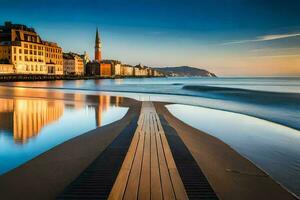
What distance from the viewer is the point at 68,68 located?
492 feet

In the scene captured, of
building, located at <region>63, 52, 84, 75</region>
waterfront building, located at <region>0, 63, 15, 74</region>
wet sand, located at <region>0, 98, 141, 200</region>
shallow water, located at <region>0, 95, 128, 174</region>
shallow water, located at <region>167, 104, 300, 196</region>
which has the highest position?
building, located at <region>63, 52, 84, 75</region>

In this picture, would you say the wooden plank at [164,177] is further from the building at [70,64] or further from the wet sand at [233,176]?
the building at [70,64]

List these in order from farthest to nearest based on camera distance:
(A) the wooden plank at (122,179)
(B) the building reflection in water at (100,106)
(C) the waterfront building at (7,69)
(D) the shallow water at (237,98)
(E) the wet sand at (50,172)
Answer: (C) the waterfront building at (7,69) < (D) the shallow water at (237,98) < (B) the building reflection in water at (100,106) < (E) the wet sand at (50,172) < (A) the wooden plank at (122,179)

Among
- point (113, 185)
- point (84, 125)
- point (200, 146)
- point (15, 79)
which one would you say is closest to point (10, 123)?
point (84, 125)

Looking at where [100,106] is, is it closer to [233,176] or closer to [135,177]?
[233,176]

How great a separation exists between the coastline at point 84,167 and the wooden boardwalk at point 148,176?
1.00m

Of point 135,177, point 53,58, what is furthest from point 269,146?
point 53,58

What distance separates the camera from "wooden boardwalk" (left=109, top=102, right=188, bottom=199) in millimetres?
4660

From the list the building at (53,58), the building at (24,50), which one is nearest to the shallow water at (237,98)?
the building at (24,50)

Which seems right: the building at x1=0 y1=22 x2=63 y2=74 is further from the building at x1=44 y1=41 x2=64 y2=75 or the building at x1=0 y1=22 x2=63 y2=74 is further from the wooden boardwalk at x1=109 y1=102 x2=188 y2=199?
the wooden boardwalk at x1=109 y1=102 x2=188 y2=199

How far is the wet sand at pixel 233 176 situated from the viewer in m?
5.41

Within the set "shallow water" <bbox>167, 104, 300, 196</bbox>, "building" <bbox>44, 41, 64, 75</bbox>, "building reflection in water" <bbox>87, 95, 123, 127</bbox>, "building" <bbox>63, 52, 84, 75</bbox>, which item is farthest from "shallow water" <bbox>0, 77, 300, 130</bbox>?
"building" <bbox>63, 52, 84, 75</bbox>

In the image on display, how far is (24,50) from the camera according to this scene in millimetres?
99438

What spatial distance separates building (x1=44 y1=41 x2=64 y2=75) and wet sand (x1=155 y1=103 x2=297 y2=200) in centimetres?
11465
